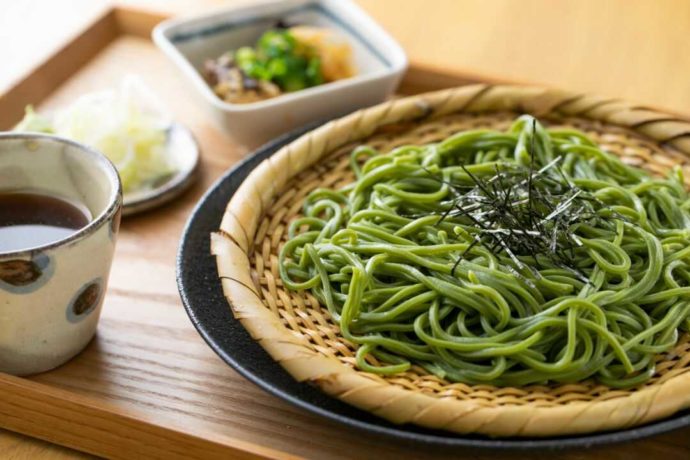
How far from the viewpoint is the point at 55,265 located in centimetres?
144

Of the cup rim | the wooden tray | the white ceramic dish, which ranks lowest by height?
the wooden tray

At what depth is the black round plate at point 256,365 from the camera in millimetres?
1299

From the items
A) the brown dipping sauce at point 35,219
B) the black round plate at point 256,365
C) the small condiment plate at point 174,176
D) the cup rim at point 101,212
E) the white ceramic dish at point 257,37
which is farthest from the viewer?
the white ceramic dish at point 257,37

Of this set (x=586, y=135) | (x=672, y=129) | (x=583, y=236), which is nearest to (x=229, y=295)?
(x=583, y=236)

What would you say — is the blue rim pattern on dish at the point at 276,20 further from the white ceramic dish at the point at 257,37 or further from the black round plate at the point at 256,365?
the black round plate at the point at 256,365

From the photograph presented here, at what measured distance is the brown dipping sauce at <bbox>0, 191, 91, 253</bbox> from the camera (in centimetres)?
159

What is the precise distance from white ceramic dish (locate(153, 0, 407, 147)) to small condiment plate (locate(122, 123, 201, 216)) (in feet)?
0.36

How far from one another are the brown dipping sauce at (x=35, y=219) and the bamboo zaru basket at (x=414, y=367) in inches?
11.4

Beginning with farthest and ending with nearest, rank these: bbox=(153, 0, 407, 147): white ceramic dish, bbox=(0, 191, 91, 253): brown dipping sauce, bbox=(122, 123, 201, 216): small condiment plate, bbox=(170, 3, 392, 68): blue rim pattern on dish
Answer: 1. bbox=(170, 3, 392, 68): blue rim pattern on dish
2. bbox=(153, 0, 407, 147): white ceramic dish
3. bbox=(122, 123, 201, 216): small condiment plate
4. bbox=(0, 191, 91, 253): brown dipping sauce

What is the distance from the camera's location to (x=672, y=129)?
6.61ft

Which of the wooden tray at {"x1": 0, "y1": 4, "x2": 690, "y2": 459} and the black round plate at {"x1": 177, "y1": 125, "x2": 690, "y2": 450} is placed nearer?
the black round plate at {"x1": 177, "y1": 125, "x2": 690, "y2": 450}

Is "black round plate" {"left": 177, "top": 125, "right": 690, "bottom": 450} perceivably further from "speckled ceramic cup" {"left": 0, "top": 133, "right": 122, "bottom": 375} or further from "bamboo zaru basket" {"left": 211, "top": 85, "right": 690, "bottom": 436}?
"speckled ceramic cup" {"left": 0, "top": 133, "right": 122, "bottom": 375}

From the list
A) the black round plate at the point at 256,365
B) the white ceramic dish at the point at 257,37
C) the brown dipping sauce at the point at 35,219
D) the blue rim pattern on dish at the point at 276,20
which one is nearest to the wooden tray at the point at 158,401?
the black round plate at the point at 256,365

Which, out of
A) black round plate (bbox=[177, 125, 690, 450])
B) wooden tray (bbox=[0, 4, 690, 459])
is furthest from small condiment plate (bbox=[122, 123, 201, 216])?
black round plate (bbox=[177, 125, 690, 450])
